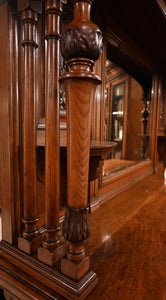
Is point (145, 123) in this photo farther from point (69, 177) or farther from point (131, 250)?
point (69, 177)

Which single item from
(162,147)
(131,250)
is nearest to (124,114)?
(162,147)

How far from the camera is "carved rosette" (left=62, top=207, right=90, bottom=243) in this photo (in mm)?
745

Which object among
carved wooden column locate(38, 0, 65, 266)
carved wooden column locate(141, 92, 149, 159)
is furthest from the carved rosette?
carved wooden column locate(141, 92, 149, 159)

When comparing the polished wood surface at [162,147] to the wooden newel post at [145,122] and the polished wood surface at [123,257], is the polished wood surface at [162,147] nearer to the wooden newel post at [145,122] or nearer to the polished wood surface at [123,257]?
the wooden newel post at [145,122]

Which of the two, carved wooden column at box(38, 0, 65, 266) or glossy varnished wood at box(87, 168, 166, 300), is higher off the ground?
carved wooden column at box(38, 0, 65, 266)

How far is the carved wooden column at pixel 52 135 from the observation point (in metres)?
0.82

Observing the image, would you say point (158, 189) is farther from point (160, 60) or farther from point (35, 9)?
point (35, 9)

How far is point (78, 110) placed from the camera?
0.71 meters

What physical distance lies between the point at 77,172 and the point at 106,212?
109 centimetres

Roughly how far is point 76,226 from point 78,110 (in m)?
0.46

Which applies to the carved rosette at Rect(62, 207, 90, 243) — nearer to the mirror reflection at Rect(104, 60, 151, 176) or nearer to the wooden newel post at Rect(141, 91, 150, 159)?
the wooden newel post at Rect(141, 91, 150, 159)

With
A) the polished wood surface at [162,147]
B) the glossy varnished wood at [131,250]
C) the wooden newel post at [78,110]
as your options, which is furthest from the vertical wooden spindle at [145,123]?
the wooden newel post at [78,110]

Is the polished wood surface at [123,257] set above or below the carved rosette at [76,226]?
below

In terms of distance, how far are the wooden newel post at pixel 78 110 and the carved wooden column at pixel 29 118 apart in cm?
29
